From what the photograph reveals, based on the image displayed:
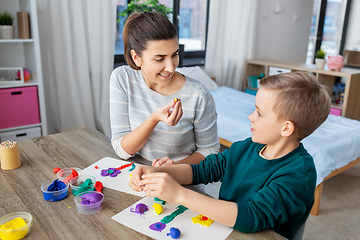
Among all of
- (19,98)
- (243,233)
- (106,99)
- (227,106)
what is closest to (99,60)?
(106,99)

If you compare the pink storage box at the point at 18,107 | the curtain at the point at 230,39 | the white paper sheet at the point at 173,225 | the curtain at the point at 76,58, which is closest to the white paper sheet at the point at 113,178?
the white paper sheet at the point at 173,225

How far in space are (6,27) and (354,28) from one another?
480 cm

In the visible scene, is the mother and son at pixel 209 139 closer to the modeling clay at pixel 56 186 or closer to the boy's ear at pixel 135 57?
the boy's ear at pixel 135 57

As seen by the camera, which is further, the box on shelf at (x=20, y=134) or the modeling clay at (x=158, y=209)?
the box on shelf at (x=20, y=134)

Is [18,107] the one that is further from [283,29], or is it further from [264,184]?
[283,29]

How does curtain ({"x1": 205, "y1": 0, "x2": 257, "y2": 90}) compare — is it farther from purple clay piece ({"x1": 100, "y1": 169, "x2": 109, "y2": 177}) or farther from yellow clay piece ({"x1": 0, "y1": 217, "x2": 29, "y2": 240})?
yellow clay piece ({"x1": 0, "y1": 217, "x2": 29, "y2": 240})

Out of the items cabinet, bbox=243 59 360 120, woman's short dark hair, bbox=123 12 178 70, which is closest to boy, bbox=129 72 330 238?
woman's short dark hair, bbox=123 12 178 70

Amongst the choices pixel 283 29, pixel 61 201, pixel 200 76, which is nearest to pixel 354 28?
pixel 283 29

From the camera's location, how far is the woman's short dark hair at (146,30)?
1106 mm

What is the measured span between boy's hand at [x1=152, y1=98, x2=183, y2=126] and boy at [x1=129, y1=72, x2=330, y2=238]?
0.66 feet

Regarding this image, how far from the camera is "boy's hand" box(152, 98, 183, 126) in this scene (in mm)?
1014

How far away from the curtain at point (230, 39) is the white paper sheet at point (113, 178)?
2.75 meters

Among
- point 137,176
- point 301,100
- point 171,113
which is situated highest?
point 301,100

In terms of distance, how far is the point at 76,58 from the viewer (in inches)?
104
